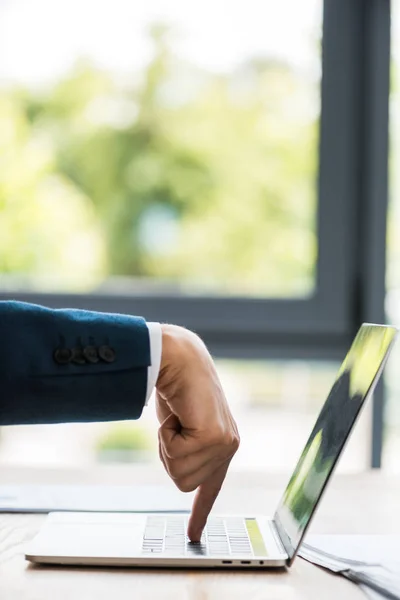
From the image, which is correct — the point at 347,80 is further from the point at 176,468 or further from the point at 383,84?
the point at 176,468

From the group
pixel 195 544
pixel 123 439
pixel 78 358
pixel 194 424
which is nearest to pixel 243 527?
pixel 195 544

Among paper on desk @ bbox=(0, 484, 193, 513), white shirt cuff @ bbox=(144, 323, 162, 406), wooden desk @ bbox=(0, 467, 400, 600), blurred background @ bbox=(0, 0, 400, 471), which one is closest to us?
wooden desk @ bbox=(0, 467, 400, 600)

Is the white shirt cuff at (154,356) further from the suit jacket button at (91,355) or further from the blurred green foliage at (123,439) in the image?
the blurred green foliage at (123,439)

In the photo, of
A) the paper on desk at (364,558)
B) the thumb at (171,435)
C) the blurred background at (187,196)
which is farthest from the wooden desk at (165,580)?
the blurred background at (187,196)

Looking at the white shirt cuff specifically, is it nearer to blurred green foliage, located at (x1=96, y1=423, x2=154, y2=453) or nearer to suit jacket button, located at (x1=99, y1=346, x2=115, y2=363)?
suit jacket button, located at (x1=99, y1=346, x2=115, y2=363)

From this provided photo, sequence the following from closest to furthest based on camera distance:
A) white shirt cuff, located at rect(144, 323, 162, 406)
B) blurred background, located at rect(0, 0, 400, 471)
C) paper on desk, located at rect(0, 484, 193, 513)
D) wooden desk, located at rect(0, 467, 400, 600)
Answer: wooden desk, located at rect(0, 467, 400, 600)
white shirt cuff, located at rect(144, 323, 162, 406)
paper on desk, located at rect(0, 484, 193, 513)
blurred background, located at rect(0, 0, 400, 471)

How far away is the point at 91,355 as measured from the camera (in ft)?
3.10

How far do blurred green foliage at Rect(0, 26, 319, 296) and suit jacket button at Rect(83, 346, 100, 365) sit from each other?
5.13ft

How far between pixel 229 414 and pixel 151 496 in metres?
0.38

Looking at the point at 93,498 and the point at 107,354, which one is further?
the point at 93,498

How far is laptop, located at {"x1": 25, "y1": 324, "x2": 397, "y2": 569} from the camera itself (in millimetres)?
938

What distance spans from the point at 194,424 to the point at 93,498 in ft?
1.29

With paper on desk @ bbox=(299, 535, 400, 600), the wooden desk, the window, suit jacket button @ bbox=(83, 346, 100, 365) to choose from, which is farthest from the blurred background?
suit jacket button @ bbox=(83, 346, 100, 365)

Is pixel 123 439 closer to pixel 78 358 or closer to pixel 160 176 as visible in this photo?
pixel 160 176
